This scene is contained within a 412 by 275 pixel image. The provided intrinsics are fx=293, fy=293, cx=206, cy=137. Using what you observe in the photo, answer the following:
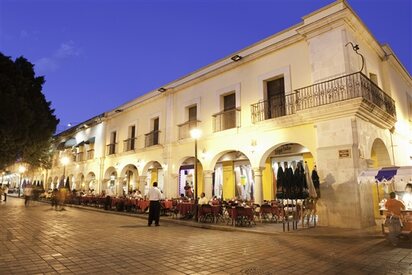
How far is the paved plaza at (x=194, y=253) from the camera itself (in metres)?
4.95

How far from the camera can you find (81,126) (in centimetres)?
2909

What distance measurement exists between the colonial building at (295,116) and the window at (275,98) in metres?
0.05

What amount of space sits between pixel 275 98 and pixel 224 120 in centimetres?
305

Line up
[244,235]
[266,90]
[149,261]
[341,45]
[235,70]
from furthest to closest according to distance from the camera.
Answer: [235,70]
[266,90]
[341,45]
[244,235]
[149,261]

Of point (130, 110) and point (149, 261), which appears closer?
point (149, 261)

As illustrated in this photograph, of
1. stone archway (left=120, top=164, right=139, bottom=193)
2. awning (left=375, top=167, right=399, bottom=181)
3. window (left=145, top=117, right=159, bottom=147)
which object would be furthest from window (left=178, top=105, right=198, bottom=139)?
awning (left=375, top=167, right=399, bottom=181)

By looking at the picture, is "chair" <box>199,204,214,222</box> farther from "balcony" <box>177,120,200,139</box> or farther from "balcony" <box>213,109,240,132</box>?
"balcony" <box>177,120,200,139</box>

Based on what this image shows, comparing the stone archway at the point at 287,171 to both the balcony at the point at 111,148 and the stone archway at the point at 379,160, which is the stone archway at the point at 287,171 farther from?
the balcony at the point at 111,148

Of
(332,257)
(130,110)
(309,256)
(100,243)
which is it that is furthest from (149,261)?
(130,110)

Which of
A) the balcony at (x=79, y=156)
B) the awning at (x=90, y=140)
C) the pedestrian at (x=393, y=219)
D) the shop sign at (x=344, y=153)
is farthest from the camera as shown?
the balcony at (x=79, y=156)

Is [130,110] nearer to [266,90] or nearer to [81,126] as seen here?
[81,126]

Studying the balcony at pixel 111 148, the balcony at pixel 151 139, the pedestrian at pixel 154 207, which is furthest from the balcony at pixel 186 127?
the balcony at pixel 111 148

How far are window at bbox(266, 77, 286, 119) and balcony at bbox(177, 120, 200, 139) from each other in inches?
175

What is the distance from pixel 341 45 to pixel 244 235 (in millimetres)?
7792
